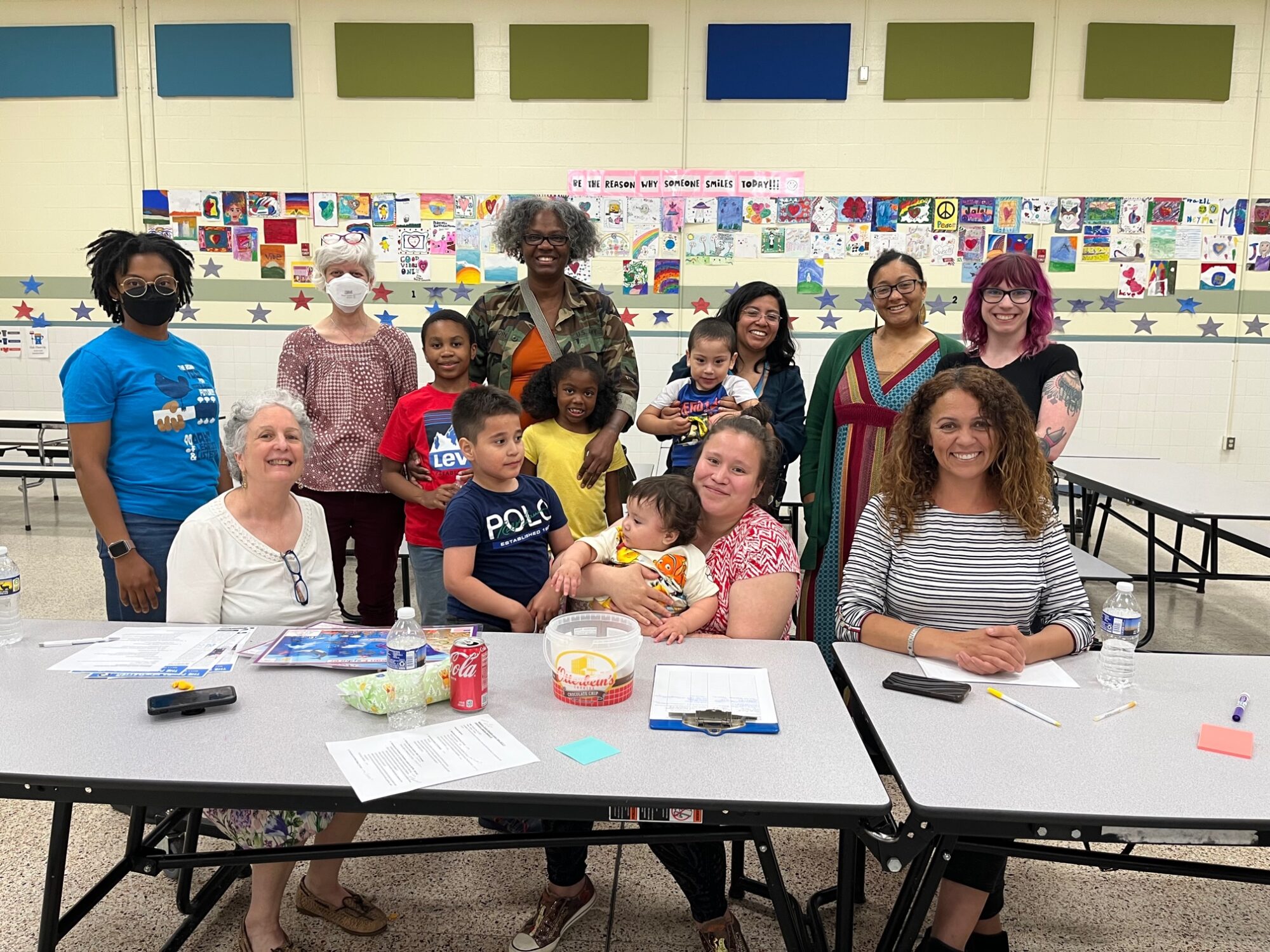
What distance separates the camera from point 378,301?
6.71 meters

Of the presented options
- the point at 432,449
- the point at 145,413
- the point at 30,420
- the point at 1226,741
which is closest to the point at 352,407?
the point at 432,449

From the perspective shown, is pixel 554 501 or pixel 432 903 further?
pixel 554 501

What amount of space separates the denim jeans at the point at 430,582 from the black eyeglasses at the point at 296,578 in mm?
707

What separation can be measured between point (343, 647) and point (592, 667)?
629 mm

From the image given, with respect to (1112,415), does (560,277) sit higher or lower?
higher

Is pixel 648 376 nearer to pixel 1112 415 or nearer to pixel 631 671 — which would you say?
pixel 1112 415

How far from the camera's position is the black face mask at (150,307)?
2447mm

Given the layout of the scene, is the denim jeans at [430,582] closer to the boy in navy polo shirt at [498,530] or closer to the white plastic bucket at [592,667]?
the boy in navy polo shirt at [498,530]

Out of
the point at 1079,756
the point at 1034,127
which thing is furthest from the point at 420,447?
the point at 1034,127

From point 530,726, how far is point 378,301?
5691 mm

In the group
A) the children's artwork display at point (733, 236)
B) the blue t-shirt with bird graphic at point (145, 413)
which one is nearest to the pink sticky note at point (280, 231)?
the children's artwork display at point (733, 236)

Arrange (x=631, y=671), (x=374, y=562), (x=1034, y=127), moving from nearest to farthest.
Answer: (x=631, y=671) < (x=374, y=562) < (x=1034, y=127)

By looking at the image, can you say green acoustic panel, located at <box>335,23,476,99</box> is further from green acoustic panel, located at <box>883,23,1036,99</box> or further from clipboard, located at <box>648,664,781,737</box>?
clipboard, located at <box>648,664,781,737</box>

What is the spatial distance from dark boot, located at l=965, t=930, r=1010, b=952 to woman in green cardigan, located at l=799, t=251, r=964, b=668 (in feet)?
3.47
